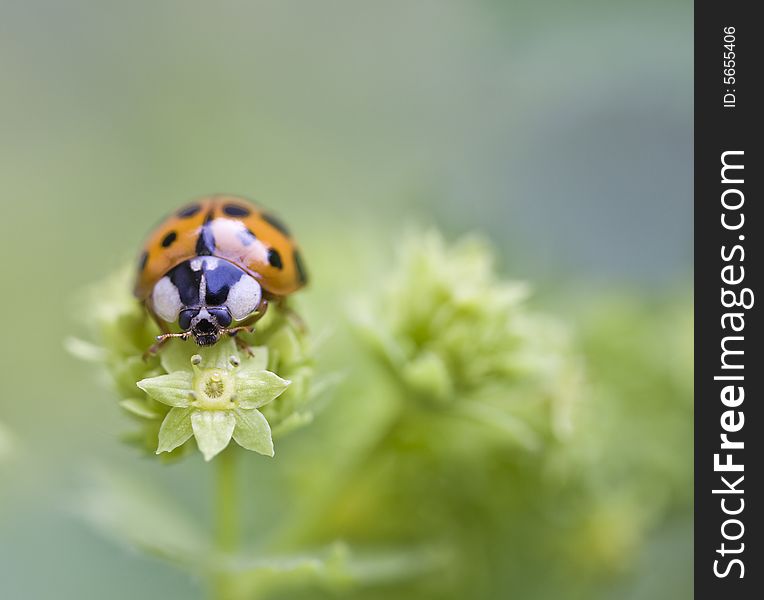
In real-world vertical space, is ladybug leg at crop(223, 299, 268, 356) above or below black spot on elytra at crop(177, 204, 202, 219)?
below

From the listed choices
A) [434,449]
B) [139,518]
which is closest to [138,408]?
[139,518]

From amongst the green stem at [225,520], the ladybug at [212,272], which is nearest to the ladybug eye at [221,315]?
the ladybug at [212,272]

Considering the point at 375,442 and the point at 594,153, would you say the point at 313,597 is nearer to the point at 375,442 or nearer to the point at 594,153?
the point at 375,442

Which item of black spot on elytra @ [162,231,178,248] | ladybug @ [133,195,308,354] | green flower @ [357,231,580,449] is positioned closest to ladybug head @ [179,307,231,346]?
ladybug @ [133,195,308,354]

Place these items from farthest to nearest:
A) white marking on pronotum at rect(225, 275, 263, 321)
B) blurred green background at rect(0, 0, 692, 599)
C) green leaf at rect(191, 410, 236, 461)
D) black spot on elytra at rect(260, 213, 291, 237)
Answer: blurred green background at rect(0, 0, 692, 599) → black spot on elytra at rect(260, 213, 291, 237) → white marking on pronotum at rect(225, 275, 263, 321) → green leaf at rect(191, 410, 236, 461)

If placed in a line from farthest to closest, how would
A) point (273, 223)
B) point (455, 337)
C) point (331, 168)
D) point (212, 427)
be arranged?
1. point (331, 168)
2. point (455, 337)
3. point (273, 223)
4. point (212, 427)

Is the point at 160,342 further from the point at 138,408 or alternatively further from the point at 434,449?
the point at 434,449

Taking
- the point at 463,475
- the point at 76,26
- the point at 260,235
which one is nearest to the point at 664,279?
the point at 463,475

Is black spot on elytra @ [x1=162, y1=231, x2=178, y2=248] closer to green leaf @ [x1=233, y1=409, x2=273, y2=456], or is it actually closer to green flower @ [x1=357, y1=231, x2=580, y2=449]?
green leaf @ [x1=233, y1=409, x2=273, y2=456]
